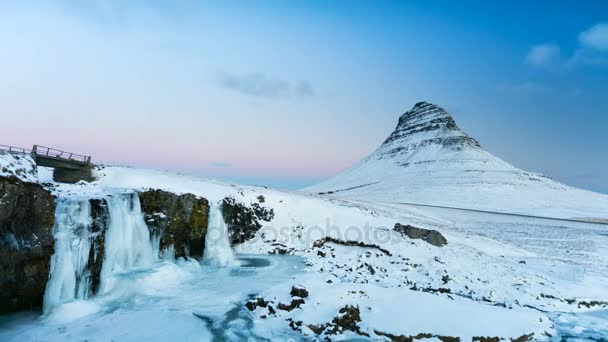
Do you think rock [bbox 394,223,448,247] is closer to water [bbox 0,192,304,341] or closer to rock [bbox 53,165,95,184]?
water [bbox 0,192,304,341]

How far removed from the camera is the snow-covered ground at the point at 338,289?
A: 14.8 m

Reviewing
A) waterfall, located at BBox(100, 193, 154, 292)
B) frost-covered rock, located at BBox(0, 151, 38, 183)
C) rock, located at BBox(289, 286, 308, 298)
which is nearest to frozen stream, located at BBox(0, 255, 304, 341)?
waterfall, located at BBox(100, 193, 154, 292)

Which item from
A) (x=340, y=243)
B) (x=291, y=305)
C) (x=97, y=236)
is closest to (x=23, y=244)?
(x=97, y=236)

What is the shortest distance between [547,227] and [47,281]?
6004 cm

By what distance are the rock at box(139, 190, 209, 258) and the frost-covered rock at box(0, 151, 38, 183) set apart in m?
7.01

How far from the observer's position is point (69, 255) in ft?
56.5

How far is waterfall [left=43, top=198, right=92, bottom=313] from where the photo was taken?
1644 cm

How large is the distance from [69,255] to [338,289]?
13179 millimetres

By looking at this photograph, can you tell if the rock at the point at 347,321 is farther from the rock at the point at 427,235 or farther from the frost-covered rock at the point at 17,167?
the rock at the point at 427,235

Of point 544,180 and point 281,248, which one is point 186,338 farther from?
point 544,180

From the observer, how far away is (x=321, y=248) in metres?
31.3

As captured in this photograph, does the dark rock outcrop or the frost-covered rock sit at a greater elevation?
the frost-covered rock

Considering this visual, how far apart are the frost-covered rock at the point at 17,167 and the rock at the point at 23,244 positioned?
0.45 meters

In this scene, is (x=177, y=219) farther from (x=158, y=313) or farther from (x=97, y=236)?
(x=158, y=313)
